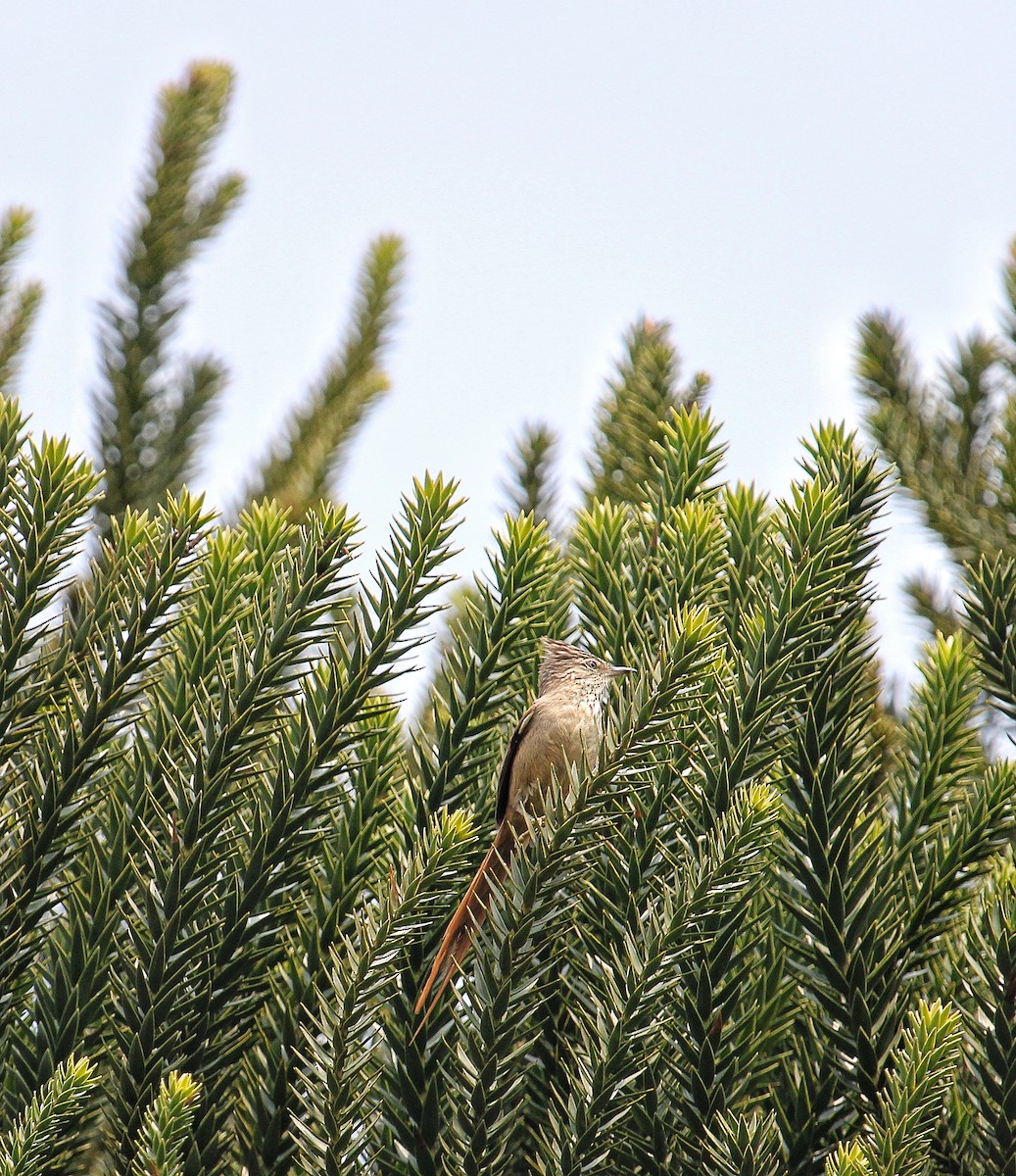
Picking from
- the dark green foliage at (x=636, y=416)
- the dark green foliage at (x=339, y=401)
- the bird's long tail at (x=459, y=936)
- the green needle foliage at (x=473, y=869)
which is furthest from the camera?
the dark green foliage at (x=339, y=401)

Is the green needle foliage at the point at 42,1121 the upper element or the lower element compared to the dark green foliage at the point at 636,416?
lower

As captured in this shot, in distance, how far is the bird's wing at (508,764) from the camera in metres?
2.89

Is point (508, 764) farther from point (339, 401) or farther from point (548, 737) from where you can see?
point (339, 401)

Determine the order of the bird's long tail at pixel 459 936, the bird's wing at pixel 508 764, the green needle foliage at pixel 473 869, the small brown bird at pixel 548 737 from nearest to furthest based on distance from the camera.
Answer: the green needle foliage at pixel 473 869
the bird's long tail at pixel 459 936
the small brown bird at pixel 548 737
the bird's wing at pixel 508 764

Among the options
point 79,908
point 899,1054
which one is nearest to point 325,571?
point 79,908

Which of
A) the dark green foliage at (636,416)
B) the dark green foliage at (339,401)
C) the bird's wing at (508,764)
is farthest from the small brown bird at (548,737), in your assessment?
the dark green foliage at (339,401)

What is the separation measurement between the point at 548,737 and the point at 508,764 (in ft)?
0.72

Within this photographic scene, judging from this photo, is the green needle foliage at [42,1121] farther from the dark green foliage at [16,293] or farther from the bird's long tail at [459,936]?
the dark green foliage at [16,293]

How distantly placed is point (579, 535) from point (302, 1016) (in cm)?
133

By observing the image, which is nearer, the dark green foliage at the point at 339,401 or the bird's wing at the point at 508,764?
the bird's wing at the point at 508,764

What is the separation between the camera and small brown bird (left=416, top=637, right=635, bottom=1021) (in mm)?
2754

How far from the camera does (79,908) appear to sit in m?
2.42

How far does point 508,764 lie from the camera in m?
2.96

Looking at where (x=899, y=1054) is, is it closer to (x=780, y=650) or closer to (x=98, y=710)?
(x=780, y=650)
